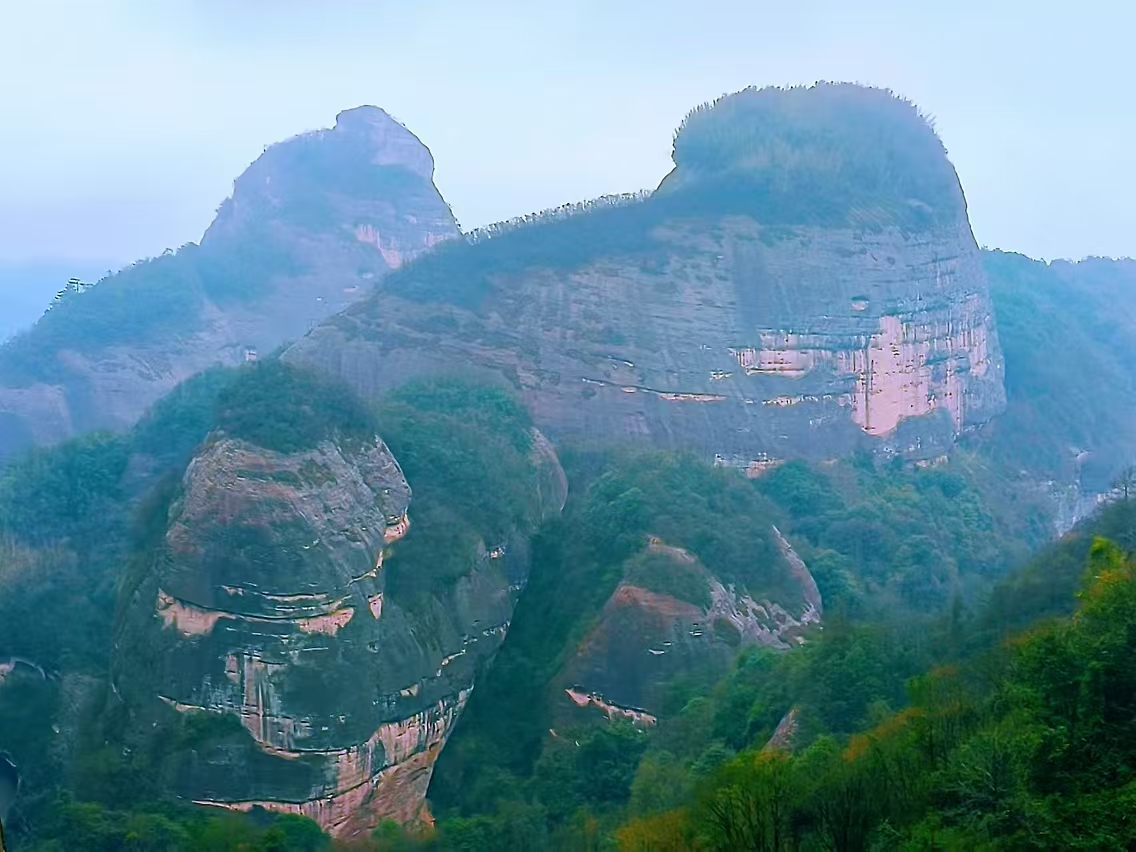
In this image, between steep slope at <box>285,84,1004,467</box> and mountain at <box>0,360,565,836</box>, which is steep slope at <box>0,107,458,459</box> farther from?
mountain at <box>0,360,565,836</box>

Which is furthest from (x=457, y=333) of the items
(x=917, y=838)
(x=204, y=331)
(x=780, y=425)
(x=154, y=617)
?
(x=917, y=838)

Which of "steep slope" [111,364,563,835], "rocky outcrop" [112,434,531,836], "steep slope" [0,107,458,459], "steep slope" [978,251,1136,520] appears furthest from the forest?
"steep slope" [0,107,458,459]

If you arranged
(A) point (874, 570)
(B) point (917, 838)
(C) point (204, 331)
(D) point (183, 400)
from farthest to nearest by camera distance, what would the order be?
(C) point (204, 331)
(D) point (183, 400)
(A) point (874, 570)
(B) point (917, 838)

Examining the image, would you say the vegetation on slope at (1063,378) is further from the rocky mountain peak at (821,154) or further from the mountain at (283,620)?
the mountain at (283,620)

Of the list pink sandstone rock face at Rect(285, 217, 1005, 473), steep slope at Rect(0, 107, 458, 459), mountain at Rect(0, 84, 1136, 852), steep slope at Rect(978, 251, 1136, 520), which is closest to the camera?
mountain at Rect(0, 84, 1136, 852)

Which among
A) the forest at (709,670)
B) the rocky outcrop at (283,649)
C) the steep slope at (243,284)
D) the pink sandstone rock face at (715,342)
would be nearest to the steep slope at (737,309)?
the pink sandstone rock face at (715,342)

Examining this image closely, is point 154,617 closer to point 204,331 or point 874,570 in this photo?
point 874,570
